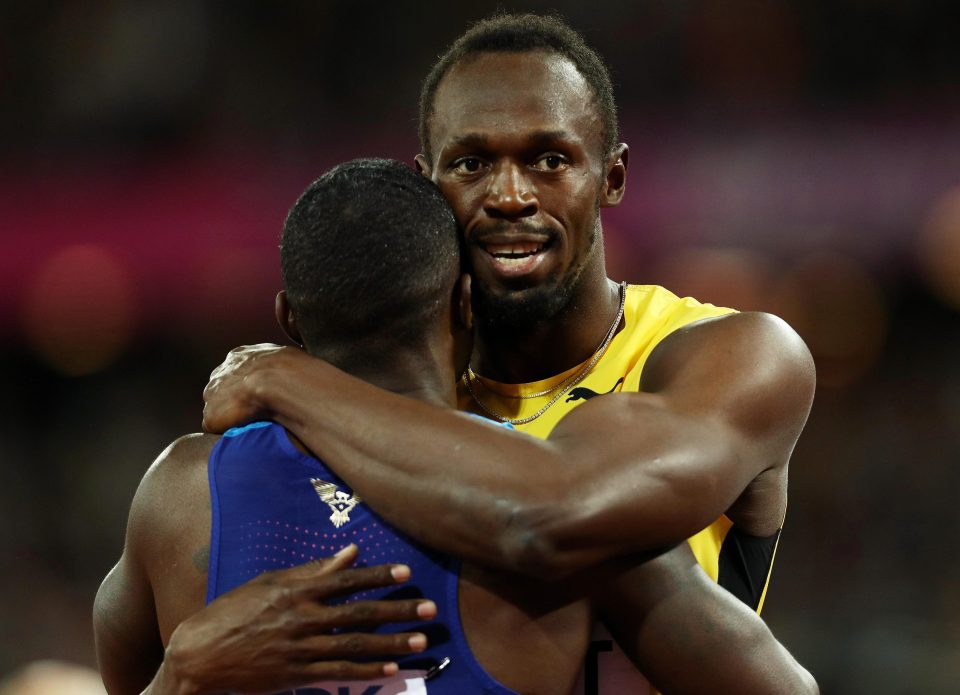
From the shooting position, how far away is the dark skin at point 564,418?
8.52ft

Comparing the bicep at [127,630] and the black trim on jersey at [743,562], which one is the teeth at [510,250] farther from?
the bicep at [127,630]

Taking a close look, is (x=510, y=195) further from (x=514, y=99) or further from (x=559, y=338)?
(x=559, y=338)

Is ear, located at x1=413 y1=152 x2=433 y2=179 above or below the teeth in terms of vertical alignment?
above

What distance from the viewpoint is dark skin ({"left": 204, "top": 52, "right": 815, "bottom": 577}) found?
2598 mm

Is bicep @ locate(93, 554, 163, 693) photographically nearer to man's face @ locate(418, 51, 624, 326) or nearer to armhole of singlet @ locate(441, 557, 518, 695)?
armhole of singlet @ locate(441, 557, 518, 695)

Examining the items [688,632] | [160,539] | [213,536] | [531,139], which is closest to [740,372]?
[688,632]

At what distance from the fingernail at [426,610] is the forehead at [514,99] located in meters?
1.59

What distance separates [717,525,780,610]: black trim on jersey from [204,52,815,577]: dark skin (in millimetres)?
45

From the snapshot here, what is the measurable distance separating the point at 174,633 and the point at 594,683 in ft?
3.57

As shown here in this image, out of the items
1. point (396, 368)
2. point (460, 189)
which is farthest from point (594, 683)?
point (460, 189)

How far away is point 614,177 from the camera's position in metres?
4.06

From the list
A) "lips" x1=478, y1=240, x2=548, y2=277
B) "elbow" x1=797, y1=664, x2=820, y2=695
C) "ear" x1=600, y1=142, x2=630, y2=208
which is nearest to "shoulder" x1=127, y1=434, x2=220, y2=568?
"lips" x1=478, y1=240, x2=548, y2=277

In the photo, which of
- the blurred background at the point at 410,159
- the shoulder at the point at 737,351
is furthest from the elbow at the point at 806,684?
the blurred background at the point at 410,159

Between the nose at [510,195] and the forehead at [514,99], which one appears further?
the forehead at [514,99]
